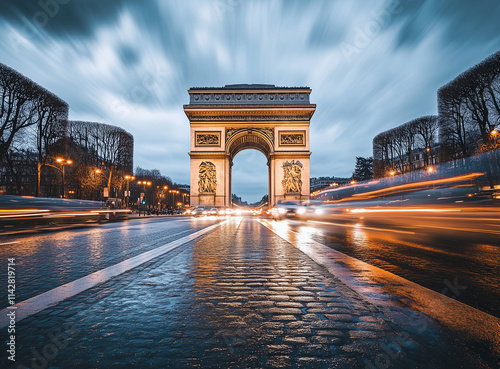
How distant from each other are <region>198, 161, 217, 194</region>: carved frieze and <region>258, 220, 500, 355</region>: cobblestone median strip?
40.2 meters

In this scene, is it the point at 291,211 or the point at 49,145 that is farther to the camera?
the point at 49,145

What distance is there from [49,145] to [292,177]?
29.8m

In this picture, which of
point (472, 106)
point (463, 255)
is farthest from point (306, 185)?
point (463, 255)

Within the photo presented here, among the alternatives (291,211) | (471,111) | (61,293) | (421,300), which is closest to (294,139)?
(471,111)

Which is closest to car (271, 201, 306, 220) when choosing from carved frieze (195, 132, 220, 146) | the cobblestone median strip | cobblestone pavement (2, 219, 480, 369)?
the cobblestone median strip

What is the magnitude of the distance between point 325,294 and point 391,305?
1.73 ft

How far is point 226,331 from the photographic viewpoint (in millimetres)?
1833

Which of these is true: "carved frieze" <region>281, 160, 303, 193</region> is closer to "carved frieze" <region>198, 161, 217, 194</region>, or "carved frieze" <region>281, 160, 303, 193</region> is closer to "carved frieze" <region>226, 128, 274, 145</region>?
"carved frieze" <region>226, 128, 274, 145</region>

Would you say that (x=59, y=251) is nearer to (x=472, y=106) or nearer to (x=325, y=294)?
(x=325, y=294)

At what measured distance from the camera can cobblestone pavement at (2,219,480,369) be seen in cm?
147

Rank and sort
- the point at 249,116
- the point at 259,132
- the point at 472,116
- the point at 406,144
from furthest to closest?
1. the point at 406,144
2. the point at 259,132
3. the point at 249,116
4. the point at 472,116

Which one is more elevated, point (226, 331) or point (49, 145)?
point (49, 145)

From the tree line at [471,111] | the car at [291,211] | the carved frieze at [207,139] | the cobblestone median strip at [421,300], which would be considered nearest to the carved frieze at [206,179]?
the carved frieze at [207,139]

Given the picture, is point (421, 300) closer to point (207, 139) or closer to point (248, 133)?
point (207, 139)
